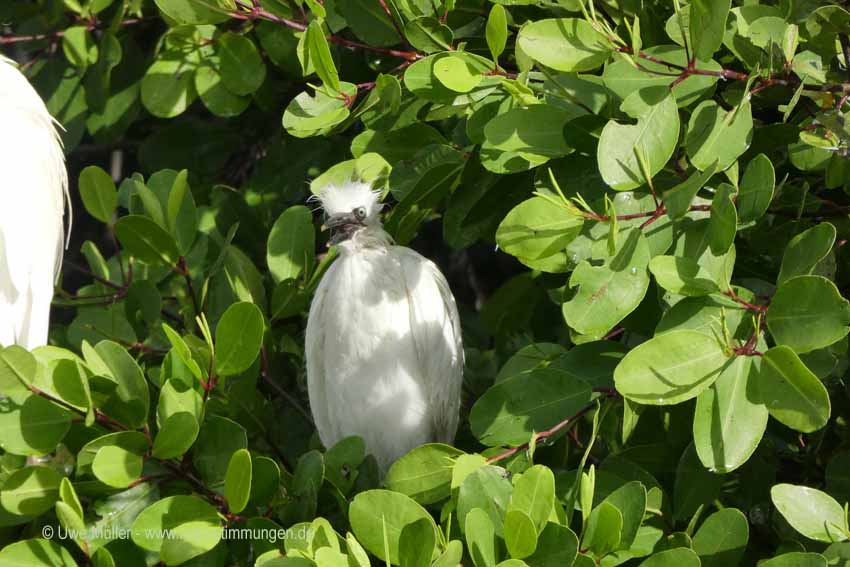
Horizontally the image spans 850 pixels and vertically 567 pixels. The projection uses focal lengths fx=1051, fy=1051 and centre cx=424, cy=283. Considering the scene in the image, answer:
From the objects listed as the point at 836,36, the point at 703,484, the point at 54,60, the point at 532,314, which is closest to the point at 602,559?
the point at 703,484

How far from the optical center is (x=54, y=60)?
10.4 ft

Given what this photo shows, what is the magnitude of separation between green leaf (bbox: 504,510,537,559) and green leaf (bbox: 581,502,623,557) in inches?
4.7

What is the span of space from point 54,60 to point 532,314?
64.2 inches

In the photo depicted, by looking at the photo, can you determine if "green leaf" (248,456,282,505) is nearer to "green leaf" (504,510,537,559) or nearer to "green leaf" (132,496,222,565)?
"green leaf" (132,496,222,565)

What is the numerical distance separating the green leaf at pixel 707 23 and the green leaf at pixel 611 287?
0.32 m

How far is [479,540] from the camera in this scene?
65.1 inches

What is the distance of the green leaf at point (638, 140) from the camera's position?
1739 mm

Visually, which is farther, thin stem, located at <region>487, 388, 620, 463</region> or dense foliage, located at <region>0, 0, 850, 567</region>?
thin stem, located at <region>487, 388, 620, 463</region>

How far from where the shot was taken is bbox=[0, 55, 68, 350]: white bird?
252cm

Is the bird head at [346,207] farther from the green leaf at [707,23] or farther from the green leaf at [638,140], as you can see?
the green leaf at [707,23]

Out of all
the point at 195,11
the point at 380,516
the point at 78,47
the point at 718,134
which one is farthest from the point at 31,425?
the point at 78,47

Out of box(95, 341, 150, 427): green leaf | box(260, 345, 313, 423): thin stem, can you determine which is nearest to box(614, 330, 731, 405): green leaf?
box(95, 341, 150, 427): green leaf

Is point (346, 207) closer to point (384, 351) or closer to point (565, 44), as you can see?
point (384, 351)

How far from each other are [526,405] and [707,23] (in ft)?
2.42
